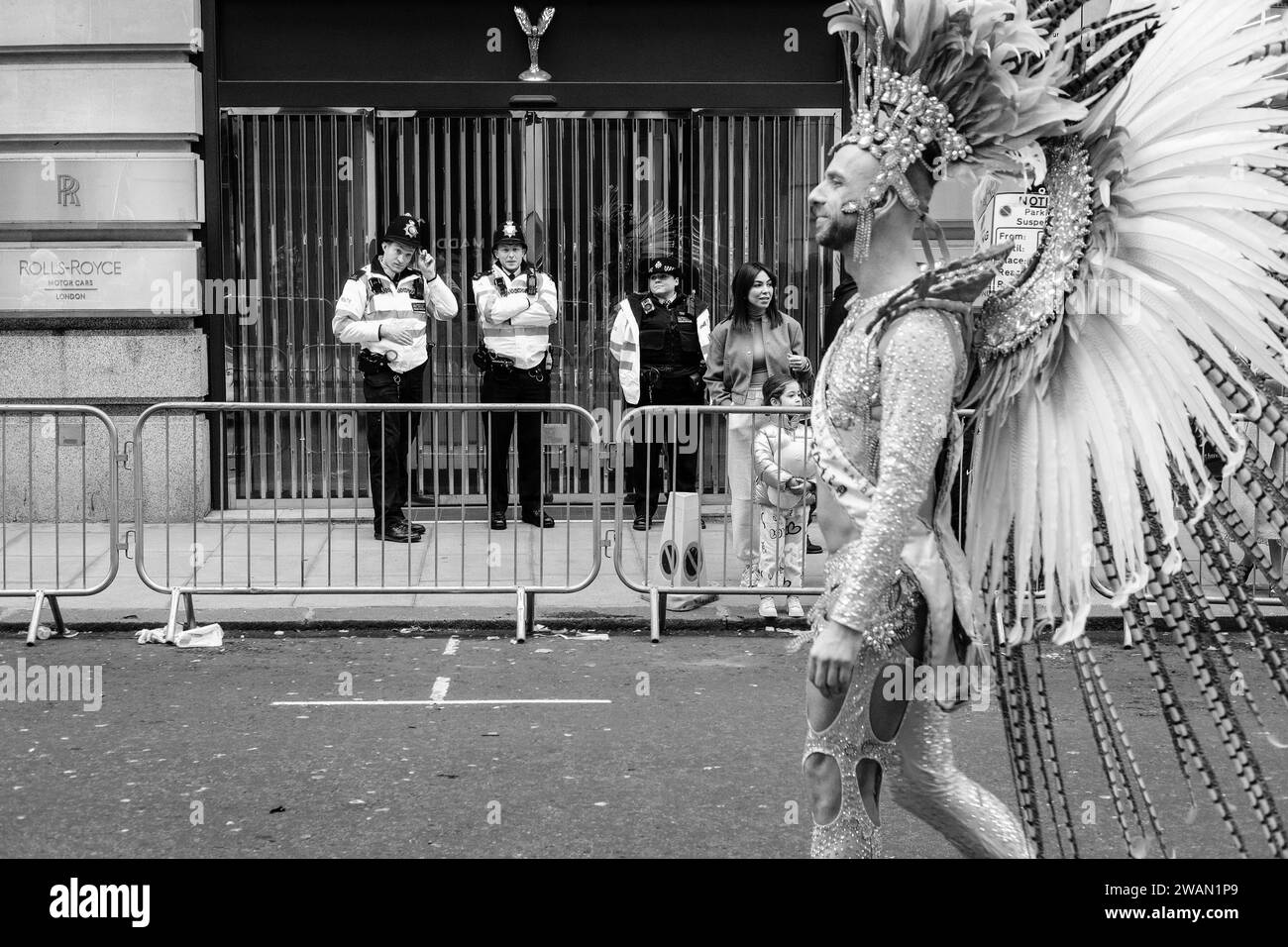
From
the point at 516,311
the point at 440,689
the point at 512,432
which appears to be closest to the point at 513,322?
the point at 516,311

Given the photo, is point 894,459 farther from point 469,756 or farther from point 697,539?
point 697,539

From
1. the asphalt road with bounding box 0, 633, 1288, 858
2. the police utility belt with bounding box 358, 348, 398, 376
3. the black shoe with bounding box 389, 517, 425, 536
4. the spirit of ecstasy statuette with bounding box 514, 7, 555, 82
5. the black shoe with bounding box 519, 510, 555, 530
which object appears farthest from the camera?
the spirit of ecstasy statuette with bounding box 514, 7, 555, 82

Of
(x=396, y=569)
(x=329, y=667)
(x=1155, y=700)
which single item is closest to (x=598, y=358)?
(x=396, y=569)

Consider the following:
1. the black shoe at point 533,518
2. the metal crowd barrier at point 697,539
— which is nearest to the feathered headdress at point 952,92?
the metal crowd barrier at point 697,539

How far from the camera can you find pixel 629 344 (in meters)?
11.8

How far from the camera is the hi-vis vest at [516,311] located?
11.8 m

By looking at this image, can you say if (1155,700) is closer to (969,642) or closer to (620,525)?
(620,525)

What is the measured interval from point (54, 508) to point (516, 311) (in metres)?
3.43

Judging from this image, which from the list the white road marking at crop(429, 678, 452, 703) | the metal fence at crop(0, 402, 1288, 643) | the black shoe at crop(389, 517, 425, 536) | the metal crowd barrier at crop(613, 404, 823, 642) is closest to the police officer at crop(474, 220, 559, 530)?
the metal fence at crop(0, 402, 1288, 643)

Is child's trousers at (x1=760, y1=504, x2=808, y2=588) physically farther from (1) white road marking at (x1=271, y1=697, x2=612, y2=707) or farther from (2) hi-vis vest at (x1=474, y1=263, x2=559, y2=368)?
(2) hi-vis vest at (x1=474, y1=263, x2=559, y2=368)

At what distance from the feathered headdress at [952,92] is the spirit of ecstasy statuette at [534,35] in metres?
9.30

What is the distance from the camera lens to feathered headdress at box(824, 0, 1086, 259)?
11.2 ft

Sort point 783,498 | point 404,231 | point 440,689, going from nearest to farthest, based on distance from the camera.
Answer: point 440,689, point 783,498, point 404,231

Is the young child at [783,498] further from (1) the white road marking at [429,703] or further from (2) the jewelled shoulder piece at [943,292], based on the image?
(2) the jewelled shoulder piece at [943,292]
